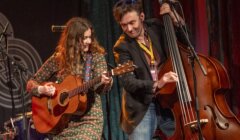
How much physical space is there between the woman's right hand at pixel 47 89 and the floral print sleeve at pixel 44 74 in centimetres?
7

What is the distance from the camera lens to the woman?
3688mm

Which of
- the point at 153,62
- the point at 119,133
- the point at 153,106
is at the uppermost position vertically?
the point at 153,62

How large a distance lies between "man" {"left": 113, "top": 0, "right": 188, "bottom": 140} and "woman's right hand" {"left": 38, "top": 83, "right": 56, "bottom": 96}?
0.75m

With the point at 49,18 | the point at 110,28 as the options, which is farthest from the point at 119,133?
the point at 49,18

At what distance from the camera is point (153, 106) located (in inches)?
134

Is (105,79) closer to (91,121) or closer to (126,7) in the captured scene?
(91,121)

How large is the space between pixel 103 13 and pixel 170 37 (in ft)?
7.95

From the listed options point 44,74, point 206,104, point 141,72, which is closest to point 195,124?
point 206,104

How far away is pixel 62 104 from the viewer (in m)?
3.79

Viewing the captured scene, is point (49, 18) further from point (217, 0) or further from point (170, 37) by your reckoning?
point (170, 37)

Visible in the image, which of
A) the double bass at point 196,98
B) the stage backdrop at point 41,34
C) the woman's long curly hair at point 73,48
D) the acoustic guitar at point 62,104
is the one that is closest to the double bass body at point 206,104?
the double bass at point 196,98

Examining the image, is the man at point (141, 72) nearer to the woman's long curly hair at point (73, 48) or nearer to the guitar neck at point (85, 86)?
the guitar neck at point (85, 86)

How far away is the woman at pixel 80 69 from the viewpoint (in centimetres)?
369

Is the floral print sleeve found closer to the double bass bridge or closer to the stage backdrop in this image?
the stage backdrop
